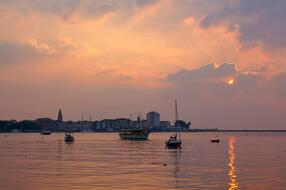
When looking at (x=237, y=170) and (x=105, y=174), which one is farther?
(x=237, y=170)

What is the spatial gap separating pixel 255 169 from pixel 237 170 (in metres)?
3.65

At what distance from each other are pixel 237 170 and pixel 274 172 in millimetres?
4821

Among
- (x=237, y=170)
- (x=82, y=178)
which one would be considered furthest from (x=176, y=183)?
(x=237, y=170)

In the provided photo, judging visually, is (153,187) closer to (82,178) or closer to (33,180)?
(82,178)

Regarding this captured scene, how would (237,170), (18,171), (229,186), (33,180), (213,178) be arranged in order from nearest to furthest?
(229,186) < (33,180) < (213,178) < (18,171) < (237,170)

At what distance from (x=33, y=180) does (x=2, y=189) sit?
257 inches

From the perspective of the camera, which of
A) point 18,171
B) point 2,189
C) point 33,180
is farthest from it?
point 18,171

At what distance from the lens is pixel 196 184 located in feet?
157

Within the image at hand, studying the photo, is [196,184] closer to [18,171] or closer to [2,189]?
[2,189]

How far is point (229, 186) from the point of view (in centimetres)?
4694

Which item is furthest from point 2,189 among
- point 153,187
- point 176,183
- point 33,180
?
point 176,183

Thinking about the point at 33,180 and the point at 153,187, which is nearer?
the point at 153,187

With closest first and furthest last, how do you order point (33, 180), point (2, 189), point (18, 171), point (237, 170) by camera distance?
point (2, 189), point (33, 180), point (18, 171), point (237, 170)

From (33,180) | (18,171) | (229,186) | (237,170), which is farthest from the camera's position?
(237,170)
